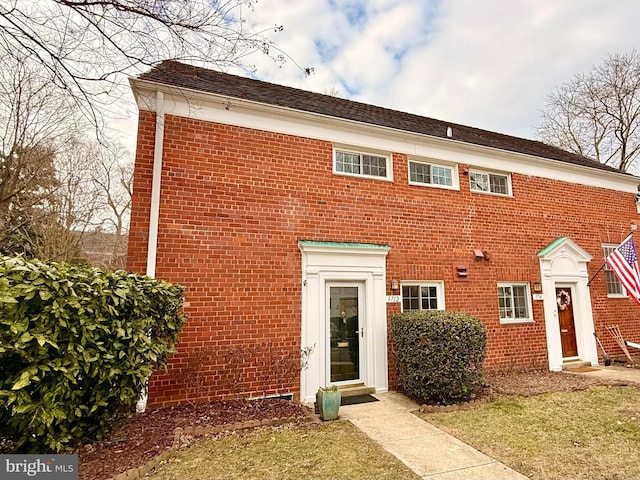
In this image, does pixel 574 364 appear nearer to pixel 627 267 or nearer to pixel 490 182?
pixel 627 267

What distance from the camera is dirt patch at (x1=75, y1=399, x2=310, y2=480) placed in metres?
3.77

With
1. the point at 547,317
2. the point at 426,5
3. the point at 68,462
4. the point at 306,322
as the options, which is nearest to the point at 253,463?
the point at 68,462

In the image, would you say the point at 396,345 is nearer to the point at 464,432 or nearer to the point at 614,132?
the point at 464,432

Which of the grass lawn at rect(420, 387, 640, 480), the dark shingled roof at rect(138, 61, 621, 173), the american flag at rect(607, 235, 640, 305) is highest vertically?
the dark shingled roof at rect(138, 61, 621, 173)

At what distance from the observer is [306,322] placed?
6.91 metres

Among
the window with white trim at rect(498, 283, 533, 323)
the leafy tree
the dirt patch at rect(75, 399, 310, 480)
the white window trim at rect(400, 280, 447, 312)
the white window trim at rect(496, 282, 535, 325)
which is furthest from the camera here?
the leafy tree

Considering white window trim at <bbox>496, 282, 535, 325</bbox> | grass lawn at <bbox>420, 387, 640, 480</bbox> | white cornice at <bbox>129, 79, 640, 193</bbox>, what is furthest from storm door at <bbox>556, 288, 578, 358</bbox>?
white cornice at <bbox>129, 79, 640, 193</bbox>

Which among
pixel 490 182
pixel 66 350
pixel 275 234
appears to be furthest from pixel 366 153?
pixel 66 350

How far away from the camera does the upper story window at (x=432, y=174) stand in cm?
878

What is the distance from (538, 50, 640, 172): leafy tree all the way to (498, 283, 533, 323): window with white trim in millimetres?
17056

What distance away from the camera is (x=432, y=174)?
9000 mm

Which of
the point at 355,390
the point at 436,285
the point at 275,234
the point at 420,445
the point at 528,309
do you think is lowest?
the point at 420,445

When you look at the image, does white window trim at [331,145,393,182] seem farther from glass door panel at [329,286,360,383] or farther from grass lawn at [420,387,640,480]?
grass lawn at [420,387,640,480]

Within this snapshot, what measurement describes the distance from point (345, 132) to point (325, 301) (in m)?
4.00
